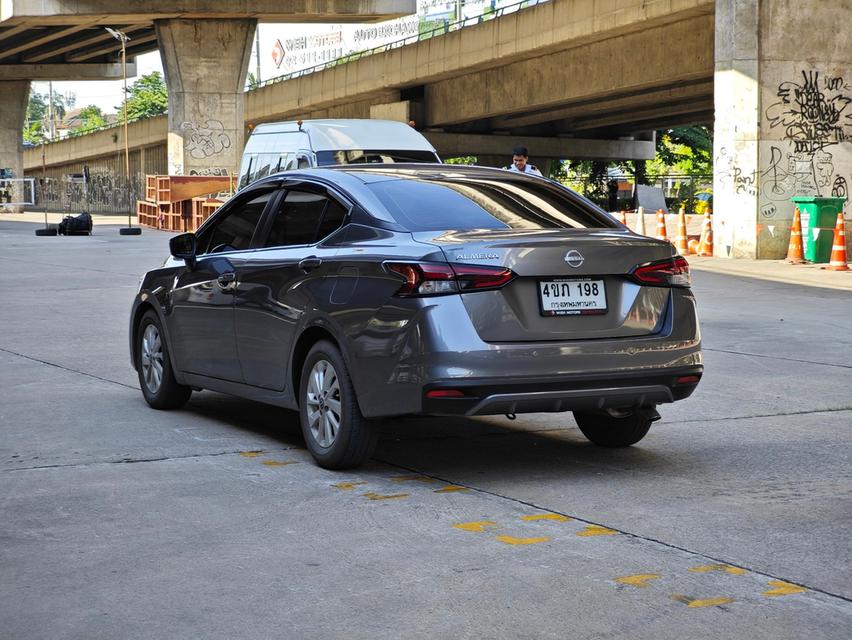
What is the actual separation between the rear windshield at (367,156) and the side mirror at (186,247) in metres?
13.7

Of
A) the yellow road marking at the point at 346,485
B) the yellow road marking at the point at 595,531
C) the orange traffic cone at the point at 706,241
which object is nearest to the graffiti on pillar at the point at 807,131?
the orange traffic cone at the point at 706,241

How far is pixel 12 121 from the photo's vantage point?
264 ft

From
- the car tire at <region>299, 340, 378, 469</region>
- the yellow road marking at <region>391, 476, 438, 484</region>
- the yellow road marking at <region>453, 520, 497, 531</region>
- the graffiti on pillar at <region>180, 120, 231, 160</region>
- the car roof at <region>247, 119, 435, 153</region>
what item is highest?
the graffiti on pillar at <region>180, 120, 231, 160</region>

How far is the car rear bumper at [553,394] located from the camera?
20.2 ft

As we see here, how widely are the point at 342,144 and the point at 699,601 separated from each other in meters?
18.5

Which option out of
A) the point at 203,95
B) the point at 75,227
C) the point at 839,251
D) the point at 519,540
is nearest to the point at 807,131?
the point at 839,251

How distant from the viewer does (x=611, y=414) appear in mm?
7219

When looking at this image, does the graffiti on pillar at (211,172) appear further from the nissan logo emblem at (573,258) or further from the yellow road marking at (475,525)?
the yellow road marking at (475,525)

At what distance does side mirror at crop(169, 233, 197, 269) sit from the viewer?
8.25 m

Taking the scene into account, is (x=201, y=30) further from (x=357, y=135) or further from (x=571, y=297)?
(x=571, y=297)

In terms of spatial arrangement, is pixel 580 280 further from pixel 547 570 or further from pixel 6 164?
pixel 6 164

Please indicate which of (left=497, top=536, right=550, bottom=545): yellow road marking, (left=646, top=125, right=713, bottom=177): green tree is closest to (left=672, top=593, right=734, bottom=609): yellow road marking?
(left=497, top=536, right=550, bottom=545): yellow road marking

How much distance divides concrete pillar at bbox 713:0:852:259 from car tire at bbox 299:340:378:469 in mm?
19143

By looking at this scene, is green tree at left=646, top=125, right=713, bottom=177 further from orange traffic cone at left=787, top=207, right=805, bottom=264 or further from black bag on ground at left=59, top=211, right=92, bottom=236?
orange traffic cone at left=787, top=207, right=805, bottom=264
